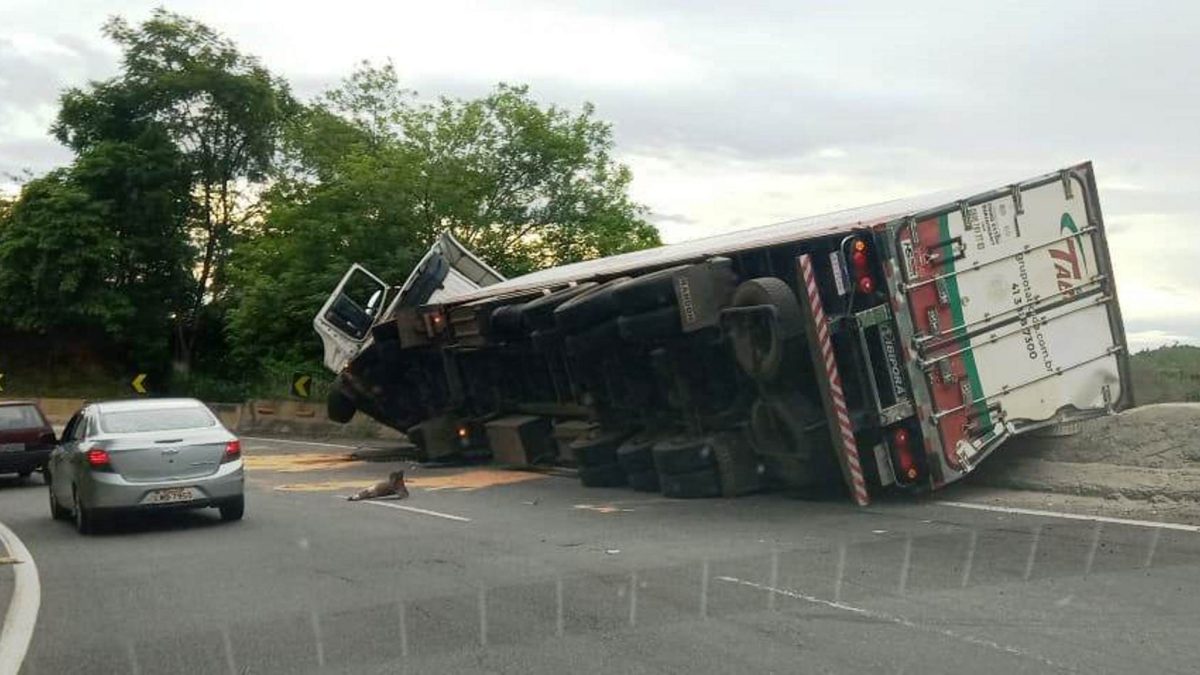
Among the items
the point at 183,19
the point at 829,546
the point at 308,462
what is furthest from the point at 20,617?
the point at 183,19

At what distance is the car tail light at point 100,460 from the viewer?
42.7ft

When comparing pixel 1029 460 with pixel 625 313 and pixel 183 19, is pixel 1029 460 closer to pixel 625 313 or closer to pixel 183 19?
pixel 625 313

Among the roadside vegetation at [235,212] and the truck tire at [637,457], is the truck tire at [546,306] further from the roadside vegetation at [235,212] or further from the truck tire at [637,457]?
the roadside vegetation at [235,212]

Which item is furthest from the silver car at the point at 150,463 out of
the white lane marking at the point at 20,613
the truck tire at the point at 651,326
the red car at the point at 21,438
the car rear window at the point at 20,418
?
the car rear window at the point at 20,418

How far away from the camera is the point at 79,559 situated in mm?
11648

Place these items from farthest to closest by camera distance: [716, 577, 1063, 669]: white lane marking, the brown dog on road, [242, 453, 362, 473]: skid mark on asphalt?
[242, 453, 362, 473]: skid mark on asphalt < the brown dog on road < [716, 577, 1063, 669]: white lane marking

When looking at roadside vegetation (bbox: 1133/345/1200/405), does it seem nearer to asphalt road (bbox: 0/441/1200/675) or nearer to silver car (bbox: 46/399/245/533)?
asphalt road (bbox: 0/441/1200/675)

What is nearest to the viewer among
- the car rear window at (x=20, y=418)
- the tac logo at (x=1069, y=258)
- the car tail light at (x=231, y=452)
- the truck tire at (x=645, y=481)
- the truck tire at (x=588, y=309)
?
the tac logo at (x=1069, y=258)

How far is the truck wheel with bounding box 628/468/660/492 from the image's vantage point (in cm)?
1505

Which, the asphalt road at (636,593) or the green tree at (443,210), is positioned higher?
the green tree at (443,210)

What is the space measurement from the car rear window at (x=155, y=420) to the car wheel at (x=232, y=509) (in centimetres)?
88

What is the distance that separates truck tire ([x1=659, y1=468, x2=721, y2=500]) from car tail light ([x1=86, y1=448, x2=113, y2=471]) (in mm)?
5817

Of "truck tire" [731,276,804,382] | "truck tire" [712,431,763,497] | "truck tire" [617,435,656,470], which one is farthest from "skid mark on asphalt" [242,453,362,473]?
"truck tire" [731,276,804,382]

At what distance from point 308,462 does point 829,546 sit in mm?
15997
